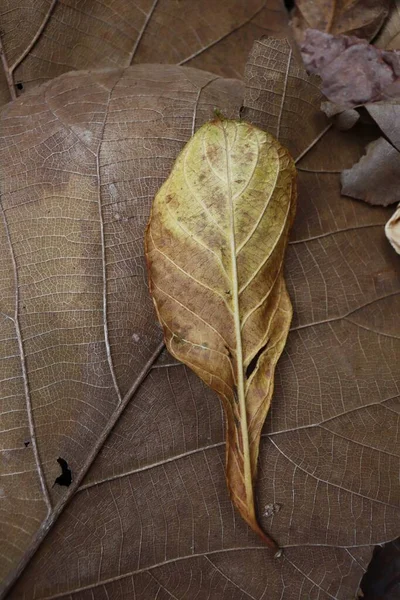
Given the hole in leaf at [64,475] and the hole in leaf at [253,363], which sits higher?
the hole in leaf at [253,363]

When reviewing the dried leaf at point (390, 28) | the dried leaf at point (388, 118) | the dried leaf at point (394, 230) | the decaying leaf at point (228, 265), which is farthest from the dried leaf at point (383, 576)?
the dried leaf at point (390, 28)

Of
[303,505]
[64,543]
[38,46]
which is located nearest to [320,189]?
[303,505]

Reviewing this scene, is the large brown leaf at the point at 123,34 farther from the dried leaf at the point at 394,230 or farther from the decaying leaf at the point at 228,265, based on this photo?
the dried leaf at the point at 394,230

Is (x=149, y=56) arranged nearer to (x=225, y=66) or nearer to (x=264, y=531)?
(x=225, y=66)

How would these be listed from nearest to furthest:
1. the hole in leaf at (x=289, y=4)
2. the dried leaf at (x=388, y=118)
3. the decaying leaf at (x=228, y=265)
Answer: the decaying leaf at (x=228, y=265) → the dried leaf at (x=388, y=118) → the hole in leaf at (x=289, y=4)

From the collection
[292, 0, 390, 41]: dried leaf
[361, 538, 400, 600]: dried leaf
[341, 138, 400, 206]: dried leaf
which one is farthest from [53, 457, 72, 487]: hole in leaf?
[292, 0, 390, 41]: dried leaf

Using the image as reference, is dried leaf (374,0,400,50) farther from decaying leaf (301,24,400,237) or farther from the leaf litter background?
the leaf litter background

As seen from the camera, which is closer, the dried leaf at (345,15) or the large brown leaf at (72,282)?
the large brown leaf at (72,282)
